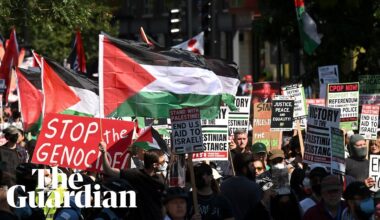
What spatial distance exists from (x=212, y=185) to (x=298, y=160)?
3298mm

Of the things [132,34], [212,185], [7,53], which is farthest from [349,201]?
[132,34]

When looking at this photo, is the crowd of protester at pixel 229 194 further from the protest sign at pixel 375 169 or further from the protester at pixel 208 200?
the protest sign at pixel 375 169

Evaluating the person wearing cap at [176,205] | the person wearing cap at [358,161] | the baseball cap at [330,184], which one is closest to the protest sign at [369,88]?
the person wearing cap at [358,161]

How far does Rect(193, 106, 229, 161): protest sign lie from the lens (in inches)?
664

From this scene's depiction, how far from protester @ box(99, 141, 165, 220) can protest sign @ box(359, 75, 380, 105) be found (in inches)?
375

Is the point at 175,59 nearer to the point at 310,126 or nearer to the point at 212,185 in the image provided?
the point at 310,126

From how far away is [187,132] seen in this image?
13.9 meters

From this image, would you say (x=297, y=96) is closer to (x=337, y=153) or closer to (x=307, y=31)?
(x=307, y=31)

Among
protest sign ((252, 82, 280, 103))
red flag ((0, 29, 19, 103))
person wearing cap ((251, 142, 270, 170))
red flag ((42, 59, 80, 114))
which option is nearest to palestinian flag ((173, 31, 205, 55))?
protest sign ((252, 82, 280, 103))

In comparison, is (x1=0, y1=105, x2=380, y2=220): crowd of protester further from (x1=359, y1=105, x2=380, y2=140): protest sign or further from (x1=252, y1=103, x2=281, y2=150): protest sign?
(x1=252, y1=103, x2=281, y2=150): protest sign

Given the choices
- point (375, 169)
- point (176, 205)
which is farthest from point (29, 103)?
point (176, 205)

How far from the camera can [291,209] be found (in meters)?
12.3

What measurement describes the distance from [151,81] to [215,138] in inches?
47.7

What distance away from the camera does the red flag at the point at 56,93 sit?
18453 millimetres
